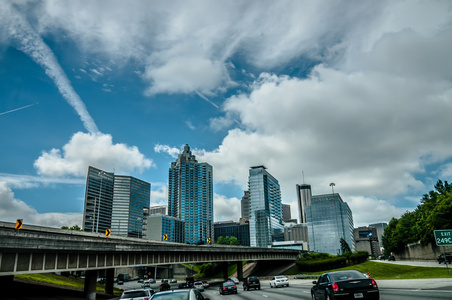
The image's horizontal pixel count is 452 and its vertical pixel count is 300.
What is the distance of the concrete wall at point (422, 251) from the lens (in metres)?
71.5

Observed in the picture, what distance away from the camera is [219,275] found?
118 metres

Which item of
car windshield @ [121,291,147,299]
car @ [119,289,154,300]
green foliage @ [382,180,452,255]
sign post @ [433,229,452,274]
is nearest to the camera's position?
A: car @ [119,289,154,300]

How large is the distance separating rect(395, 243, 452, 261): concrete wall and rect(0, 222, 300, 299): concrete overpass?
47905 mm

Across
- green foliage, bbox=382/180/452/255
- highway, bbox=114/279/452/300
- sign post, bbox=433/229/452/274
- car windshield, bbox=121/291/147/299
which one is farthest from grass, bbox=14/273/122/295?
green foliage, bbox=382/180/452/255

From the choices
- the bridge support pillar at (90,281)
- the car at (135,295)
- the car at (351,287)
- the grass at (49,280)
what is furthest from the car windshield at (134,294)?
the grass at (49,280)

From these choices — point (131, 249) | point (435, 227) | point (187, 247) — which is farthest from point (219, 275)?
point (131, 249)

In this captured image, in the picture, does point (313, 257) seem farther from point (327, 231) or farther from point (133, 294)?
point (327, 231)

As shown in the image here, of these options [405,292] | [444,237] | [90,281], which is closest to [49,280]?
[90,281]

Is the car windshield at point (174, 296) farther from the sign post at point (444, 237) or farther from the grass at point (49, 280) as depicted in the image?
the grass at point (49, 280)

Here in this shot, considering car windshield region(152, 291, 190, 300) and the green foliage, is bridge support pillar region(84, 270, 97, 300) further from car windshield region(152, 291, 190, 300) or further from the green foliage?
the green foliage

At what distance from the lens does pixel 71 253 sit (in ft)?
106

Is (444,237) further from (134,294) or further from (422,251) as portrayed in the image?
(422,251)

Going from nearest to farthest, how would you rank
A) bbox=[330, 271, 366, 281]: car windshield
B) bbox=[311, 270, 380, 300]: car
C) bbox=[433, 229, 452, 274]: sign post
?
bbox=[311, 270, 380, 300]: car → bbox=[330, 271, 366, 281]: car windshield → bbox=[433, 229, 452, 274]: sign post

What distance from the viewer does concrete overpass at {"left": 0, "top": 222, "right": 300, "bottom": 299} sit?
26.0m
